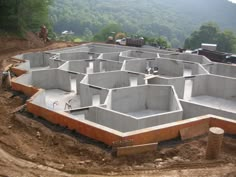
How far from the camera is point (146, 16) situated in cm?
10669

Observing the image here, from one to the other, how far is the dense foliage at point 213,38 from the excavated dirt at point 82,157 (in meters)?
50.9

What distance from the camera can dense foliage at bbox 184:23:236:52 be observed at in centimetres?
5603

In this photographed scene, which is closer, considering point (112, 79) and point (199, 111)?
point (199, 111)

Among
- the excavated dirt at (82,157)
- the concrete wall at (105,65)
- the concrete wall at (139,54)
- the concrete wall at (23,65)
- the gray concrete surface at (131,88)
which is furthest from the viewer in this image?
the concrete wall at (139,54)

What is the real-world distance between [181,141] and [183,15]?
11184 centimetres

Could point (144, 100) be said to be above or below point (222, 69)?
below

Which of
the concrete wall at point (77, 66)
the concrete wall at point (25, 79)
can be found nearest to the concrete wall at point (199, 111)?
the concrete wall at point (25, 79)

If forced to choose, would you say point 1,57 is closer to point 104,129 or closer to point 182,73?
point 182,73

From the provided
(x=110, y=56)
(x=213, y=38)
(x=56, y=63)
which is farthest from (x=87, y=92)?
(x=213, y=38)

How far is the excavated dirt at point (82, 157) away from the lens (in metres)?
6.03

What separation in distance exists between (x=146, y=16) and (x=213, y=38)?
5319cm

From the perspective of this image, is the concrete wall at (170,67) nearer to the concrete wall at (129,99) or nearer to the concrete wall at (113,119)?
the concrete wall at (129,99)

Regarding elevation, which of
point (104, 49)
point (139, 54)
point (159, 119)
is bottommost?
point (159, 119)

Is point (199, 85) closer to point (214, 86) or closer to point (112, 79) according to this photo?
point (214, 86)
